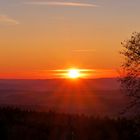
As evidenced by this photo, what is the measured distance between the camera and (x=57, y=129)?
40938 millimetres

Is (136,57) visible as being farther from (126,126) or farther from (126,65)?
(126,126)

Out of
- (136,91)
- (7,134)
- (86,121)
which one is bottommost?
(7,134)

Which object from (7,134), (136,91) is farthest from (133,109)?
(7,134)

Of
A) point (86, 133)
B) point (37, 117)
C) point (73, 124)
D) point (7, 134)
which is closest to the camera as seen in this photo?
point (7, 134)

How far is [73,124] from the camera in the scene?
44.4 m

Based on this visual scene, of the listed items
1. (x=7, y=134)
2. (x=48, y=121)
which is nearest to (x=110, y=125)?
(x=48, y=121)

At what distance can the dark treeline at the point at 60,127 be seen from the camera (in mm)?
37281

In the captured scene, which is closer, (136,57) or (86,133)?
(136,57)

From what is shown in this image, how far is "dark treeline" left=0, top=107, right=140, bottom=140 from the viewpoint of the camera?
122 ft

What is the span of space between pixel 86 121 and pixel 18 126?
704 centimetres

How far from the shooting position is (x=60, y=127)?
4206cm

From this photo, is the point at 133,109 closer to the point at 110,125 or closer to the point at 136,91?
the point at 136,91

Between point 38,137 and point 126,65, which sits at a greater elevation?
point 126,65

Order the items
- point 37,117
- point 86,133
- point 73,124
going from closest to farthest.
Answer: point 86,133 → point 73,124 → point 37,117
